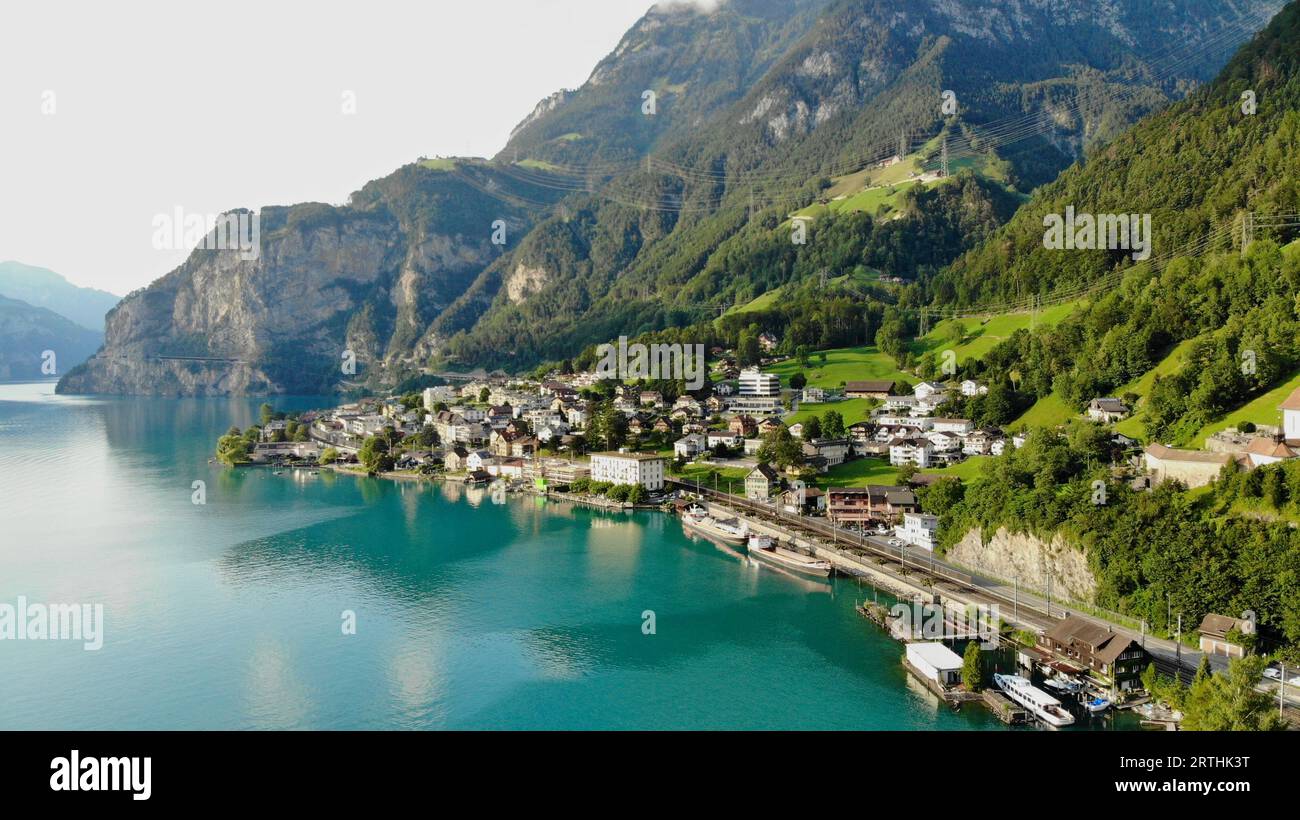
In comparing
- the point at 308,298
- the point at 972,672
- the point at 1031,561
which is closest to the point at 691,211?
the point at 308,298

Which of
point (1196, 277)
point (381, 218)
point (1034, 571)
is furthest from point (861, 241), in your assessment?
point (381, 218)

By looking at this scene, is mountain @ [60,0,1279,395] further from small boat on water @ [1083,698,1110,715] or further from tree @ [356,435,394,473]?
small boat on water @ [1083,698,1110,715]

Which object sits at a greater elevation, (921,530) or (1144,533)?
(1144,533)

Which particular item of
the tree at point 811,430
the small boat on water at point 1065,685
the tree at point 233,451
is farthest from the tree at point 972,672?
the tree at point 233,451

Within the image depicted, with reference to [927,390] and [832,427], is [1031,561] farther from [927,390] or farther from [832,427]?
[927,390]

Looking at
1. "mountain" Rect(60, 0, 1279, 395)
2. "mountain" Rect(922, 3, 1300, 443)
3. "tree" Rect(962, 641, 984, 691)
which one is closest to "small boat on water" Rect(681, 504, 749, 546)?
"mountain" Rect(922, 3, 1300, 443)

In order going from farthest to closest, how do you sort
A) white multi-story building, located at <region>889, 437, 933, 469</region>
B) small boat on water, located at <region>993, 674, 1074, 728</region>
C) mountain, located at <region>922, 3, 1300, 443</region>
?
1. white multi-story building, located at <region>889, 437, 933, 469</region>
2. mountain, located at <region>922, 3, 1300, 443</region>
3. small boat on water, located at <region>993, 674, 1074, 728</region>

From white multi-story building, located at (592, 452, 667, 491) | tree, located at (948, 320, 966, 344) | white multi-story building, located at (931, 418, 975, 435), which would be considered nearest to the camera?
white multi-story building, located at (931, 418, 975, 435)
